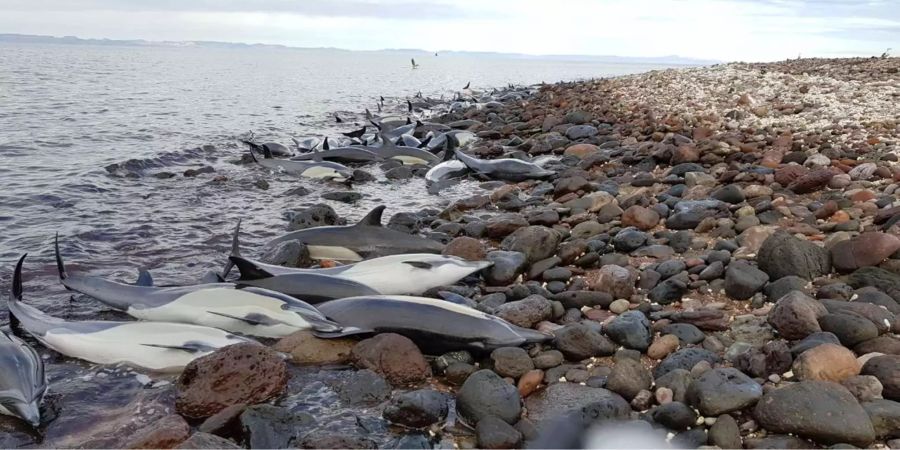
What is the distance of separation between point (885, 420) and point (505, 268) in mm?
3828

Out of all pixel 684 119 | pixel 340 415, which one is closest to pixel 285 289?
pixel 340 415

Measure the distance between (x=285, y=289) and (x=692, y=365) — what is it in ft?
12.6

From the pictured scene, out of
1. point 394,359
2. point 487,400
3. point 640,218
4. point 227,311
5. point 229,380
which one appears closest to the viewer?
point 487,400

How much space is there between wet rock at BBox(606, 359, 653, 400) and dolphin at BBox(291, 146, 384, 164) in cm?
1142

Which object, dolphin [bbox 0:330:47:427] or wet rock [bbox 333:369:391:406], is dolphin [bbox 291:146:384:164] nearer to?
dolphin [bbox 0:330:47:427]

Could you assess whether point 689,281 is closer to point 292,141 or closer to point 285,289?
point 285,289

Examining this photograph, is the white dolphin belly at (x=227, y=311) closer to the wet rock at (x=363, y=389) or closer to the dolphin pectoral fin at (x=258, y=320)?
the dolphin pectoral fin at (x=258, y=320)

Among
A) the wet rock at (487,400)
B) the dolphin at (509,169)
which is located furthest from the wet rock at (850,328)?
the dolphin at (509,169)

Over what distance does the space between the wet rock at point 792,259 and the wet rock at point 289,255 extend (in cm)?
509

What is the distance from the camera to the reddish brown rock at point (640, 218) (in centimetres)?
782

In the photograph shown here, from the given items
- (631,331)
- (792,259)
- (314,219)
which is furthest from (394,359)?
(314,219)

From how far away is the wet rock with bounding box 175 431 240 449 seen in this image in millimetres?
3529

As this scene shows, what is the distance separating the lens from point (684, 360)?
14.6 feet

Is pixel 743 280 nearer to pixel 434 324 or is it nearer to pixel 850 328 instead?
pixel 850 328
